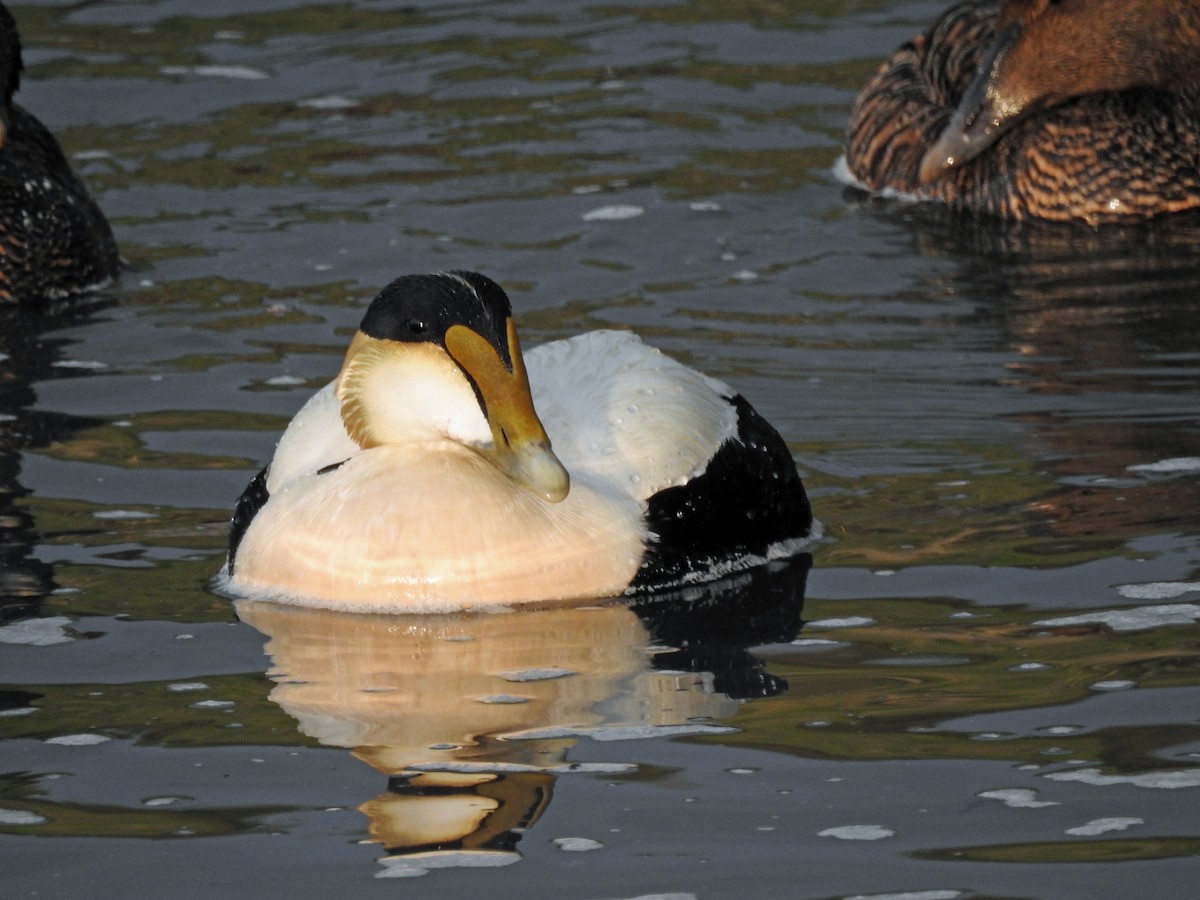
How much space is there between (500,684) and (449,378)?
83 centimetres

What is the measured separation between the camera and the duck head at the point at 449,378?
5855 millimetres

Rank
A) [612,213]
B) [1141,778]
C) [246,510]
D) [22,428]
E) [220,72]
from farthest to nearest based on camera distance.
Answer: [220,72]
[612,213]
[22,428]
[246,510]
[1141,778]

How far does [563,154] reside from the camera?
12383mm

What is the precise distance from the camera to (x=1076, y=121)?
1140 centimetres

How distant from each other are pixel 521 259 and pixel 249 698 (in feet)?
17.3

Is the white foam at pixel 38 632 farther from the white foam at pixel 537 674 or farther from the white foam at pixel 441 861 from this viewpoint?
the white foam at pixel 441 861

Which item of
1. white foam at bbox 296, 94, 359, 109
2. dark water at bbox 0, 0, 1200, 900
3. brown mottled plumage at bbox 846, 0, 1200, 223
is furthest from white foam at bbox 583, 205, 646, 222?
white foam at bbox 296, 94, 359, 109

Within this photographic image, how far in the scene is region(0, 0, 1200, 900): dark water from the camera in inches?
184

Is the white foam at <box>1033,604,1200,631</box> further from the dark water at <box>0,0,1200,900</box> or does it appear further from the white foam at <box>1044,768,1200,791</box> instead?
the white foam at <box>1044,768,1200,791</box>

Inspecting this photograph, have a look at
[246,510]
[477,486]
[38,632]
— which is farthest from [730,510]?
[38,632]

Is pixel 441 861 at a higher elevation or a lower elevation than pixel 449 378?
lower

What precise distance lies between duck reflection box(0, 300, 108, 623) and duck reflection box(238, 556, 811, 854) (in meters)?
0.69

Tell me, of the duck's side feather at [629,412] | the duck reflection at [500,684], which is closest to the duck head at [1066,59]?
the duck's side feather at [629,412]

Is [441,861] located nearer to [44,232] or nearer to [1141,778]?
[1141,778]
